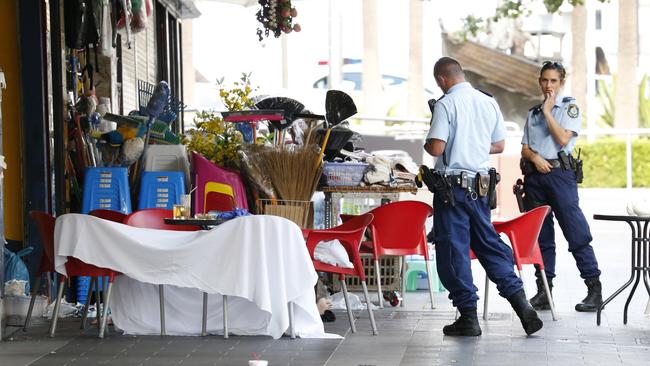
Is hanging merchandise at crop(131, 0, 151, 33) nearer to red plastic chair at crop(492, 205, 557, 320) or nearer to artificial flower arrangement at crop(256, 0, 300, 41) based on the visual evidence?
artificial flower arrangement at crop(256, 0, 300, 41)

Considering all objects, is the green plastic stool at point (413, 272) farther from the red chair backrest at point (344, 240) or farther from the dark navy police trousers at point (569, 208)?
the red chair backrest at point (344, 240)

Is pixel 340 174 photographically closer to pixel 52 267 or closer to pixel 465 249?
pixel 465 249

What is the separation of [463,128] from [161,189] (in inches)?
120

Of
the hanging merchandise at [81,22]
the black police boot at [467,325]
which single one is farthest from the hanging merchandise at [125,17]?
the black police boot at [467,325]

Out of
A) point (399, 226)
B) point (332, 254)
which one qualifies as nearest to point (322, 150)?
point (399, 226)

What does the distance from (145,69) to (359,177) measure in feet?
17.4

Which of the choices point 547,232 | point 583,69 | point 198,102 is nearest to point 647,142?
point 583,69

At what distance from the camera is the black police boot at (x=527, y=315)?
7949 millimetres

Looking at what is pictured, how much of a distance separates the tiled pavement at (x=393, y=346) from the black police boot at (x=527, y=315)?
8cm

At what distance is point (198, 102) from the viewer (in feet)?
109

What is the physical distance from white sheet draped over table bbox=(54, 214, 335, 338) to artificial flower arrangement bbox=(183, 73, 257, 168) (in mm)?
1904

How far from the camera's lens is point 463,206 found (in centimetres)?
Result: 809

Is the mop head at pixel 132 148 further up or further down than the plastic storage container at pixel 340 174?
further up

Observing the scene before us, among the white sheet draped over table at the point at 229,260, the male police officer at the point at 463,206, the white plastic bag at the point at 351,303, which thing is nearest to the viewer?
the white sheet draped over table at the point at 229,260
